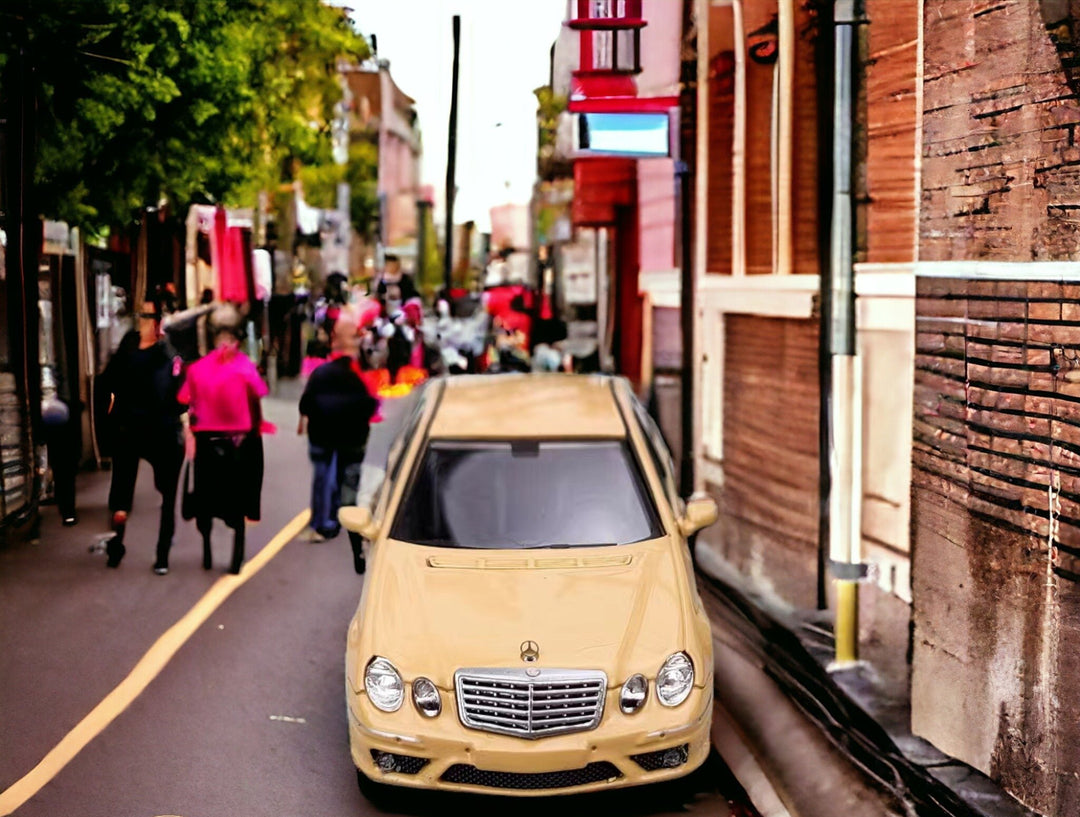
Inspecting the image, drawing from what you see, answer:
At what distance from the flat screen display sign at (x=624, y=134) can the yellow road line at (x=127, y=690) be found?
4.77m

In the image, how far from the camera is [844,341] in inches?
320

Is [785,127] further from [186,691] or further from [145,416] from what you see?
[186,691]

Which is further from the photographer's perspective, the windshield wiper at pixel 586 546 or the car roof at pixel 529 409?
the car roof at pixel 529 409

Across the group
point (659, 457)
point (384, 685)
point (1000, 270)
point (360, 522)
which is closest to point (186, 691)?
point (360, 522)

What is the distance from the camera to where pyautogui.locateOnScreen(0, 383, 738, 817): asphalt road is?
6.31 m

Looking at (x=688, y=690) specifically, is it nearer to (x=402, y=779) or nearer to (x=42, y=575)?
(x=402, y=779)

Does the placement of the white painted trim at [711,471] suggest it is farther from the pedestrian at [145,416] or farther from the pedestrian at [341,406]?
the pedestrian at [145,416]

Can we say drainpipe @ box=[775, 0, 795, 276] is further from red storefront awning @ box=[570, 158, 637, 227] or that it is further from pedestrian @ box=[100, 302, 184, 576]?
red storefront awning @ box=[570, 158, 637, 227]

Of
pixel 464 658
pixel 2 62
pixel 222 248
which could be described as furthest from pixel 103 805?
pixel 222 248

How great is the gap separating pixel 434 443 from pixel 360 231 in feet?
204

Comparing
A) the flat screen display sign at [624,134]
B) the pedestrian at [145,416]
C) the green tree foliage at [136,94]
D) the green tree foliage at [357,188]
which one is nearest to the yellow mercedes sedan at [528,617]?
the pedestrian at [145,416]

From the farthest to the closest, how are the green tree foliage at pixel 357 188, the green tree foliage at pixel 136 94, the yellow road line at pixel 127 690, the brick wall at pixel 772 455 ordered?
the green tree foliage at pixel 357 188, the green tree foliage at pixel 136 94, the brick wall at pixel 772 455, the yellow road line at pixel 127 690

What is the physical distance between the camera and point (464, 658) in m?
5.88

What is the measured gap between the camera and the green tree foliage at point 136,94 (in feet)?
36.4
